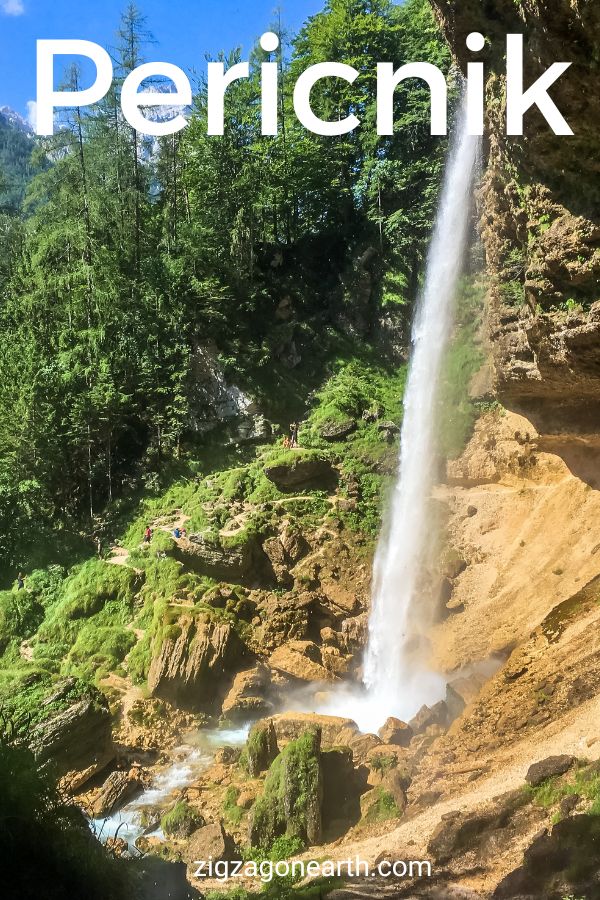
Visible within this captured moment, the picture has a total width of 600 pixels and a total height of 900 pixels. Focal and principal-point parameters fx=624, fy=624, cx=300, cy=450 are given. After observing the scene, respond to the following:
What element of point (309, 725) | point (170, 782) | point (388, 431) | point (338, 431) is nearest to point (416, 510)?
point (388, 431)

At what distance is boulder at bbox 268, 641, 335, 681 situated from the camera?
18.6m

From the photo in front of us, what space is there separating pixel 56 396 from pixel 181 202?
1381cm

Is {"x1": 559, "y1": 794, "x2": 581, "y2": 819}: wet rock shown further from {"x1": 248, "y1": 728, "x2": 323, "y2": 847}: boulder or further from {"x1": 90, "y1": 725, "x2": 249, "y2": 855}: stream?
{"x1": 90, "y1": 725, "x2": 249, "y2": 855}: stream

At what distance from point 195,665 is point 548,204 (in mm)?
15109

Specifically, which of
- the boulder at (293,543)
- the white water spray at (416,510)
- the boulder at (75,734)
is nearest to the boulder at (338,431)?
the white water spray at (416,510)

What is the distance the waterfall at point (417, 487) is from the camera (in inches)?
720

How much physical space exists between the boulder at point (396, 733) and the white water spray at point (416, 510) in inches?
71.0

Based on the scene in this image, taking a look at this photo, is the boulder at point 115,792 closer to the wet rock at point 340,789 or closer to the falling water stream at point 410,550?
the falling water stream at point 410,550

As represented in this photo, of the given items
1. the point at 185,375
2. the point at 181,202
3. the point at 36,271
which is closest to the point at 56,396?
the point at 185,375

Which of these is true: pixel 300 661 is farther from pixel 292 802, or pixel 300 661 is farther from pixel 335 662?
pixel 292 802

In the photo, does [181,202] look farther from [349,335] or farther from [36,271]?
[349,335]

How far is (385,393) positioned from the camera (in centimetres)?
2853

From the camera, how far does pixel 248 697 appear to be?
58.9 ft

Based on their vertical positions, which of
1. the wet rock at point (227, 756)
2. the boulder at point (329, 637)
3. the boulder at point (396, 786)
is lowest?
the wet rock at point (227, 756)
